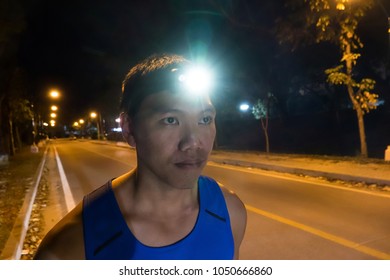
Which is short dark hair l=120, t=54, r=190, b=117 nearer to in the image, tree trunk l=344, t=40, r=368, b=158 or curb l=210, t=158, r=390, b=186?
curb l=210, t=158, r=390, b=186

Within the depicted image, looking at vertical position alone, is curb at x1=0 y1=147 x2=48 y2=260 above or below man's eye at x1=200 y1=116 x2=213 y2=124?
below

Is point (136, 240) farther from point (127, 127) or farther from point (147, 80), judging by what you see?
point (147, 80)

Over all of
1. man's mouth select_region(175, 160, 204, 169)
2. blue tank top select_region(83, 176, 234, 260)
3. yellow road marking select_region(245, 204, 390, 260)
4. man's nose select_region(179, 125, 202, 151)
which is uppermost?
man's nose select_region(179, 125, 202, 151)

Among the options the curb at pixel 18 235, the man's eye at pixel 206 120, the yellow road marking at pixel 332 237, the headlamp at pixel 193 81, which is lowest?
the yellow road marking at pixel 332 237

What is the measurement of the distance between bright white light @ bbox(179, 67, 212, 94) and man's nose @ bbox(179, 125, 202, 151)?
0.15 metres

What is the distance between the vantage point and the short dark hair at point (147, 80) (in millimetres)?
1352

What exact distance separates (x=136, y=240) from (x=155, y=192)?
198 mm

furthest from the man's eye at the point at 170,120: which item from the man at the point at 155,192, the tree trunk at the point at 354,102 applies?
the tree trunk at the point at 354,102

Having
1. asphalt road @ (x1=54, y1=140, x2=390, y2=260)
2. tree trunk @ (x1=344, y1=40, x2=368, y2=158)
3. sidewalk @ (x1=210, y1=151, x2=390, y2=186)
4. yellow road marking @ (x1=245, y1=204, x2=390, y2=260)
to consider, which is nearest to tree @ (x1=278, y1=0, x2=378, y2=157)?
tree trunk @ (x1=344, y1=40, x2=368, y2=158)

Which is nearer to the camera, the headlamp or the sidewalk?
the headlamp

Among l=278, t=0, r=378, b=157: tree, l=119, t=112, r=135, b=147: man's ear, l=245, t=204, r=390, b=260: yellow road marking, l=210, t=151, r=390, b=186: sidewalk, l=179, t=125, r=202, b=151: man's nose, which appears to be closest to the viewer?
l=179, t=125, r=202, b=151: man's nose

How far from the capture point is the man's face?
51.6 inches

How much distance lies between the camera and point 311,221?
6.60 m

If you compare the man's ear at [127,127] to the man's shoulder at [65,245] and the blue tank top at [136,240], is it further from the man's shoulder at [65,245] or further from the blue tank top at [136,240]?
the man's shoulder at [65,245]
